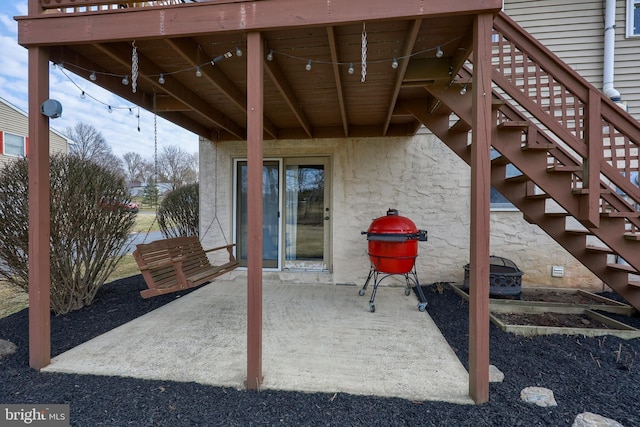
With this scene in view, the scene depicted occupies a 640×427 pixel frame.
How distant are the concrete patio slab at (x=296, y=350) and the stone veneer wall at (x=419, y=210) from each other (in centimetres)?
110

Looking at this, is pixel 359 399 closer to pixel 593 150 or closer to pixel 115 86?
pixel 593 150

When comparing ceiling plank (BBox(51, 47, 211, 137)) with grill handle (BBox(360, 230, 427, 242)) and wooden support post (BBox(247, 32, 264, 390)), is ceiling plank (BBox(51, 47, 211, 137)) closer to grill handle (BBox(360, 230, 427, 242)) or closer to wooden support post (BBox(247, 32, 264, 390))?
wooden support post (BBox(247, 32, 264, 390))

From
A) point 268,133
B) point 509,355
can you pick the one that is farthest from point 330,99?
point 509,355

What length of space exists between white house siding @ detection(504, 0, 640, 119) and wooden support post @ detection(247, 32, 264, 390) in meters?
4.67

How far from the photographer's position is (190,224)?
20.0 feet

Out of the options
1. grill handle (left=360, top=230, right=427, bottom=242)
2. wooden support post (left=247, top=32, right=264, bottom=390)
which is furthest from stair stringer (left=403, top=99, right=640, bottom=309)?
wooden support post (left=247, top=32, right=264, bottom=390)

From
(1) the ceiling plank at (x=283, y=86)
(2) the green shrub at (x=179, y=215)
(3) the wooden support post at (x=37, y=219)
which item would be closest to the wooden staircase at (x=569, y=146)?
(1) the ceiling plank at (x=283, y=86)

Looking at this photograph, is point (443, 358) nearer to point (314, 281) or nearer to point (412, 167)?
point (314, 281)

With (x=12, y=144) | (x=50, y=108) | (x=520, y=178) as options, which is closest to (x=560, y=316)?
(x=520, y=178)

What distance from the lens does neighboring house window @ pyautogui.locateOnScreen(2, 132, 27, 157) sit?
12.5 meters

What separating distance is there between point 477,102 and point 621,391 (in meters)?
2.13

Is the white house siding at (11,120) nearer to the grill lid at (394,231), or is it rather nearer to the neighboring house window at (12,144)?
the neighboring house window at (12,144)

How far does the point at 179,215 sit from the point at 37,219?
392 centimetres

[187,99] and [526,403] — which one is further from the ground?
[187,99]
